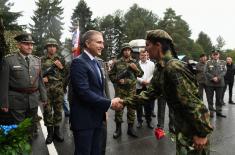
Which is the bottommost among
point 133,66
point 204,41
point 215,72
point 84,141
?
point 84,141

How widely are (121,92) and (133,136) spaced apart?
3.31 feet

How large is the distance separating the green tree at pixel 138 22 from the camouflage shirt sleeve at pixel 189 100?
74.5 m

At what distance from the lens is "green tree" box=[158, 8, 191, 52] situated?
7744 cm


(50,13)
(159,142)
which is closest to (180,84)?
(159,142)

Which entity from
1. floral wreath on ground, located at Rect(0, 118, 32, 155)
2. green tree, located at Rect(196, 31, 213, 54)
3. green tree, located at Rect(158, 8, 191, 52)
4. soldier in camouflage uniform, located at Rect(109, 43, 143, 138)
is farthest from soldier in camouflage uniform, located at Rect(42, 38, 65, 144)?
green tree, located at Rect(196, 31, 213, 54)

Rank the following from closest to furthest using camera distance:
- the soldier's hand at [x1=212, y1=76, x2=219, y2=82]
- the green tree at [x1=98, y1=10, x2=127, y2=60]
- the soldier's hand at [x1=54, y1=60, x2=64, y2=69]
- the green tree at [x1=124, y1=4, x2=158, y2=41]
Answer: the soldier's hand at [x1=54, y1=60, x2=64, y2=69] < the soldier's hand at [x1=212, y1=76, x2=219, y2=82] < the green tree at [x1=98, y1=10, x2=127, y2=60] < the green tree at [x1=124, y1=4, x2=158, y2=41]

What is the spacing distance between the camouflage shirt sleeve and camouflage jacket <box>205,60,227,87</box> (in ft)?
24.8

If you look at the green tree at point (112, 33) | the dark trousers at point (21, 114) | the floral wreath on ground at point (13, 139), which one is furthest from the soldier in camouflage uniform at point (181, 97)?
the green tree at point (112, 33)

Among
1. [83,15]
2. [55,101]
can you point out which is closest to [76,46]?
[55,101]

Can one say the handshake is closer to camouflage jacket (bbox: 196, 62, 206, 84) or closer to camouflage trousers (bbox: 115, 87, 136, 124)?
camouflage trousers (bbox: 115, 87, 136, 124)

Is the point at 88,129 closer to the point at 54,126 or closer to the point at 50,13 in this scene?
the point at 54,126

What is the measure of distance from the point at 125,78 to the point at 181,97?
15.0 feet

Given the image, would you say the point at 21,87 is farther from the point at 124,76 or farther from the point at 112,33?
the point at 112,33

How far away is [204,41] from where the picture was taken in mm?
111312
